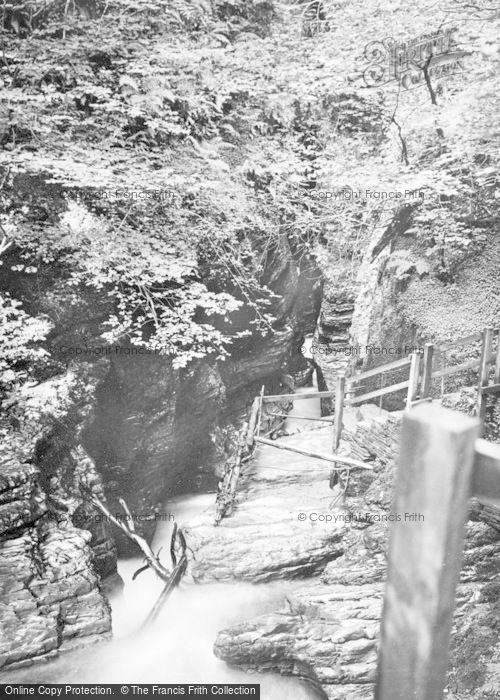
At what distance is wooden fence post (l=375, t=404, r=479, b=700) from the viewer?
74cm

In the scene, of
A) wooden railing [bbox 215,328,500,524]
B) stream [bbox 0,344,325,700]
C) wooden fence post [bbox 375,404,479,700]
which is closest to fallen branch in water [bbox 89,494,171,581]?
stream [bbox 0,344,325,700]

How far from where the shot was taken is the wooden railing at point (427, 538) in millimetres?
737

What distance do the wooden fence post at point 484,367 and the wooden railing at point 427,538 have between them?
4.26 metres

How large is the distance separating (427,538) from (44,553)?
18.3 ft

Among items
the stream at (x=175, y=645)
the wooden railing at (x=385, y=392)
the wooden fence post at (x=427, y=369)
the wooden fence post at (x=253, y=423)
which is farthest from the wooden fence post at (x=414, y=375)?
the stream at (x=175, y=645)

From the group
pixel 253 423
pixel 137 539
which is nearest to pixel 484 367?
pixel 253 423

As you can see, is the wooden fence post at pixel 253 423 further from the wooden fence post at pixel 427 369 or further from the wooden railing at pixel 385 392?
the wooden fence post at pixel 427 369

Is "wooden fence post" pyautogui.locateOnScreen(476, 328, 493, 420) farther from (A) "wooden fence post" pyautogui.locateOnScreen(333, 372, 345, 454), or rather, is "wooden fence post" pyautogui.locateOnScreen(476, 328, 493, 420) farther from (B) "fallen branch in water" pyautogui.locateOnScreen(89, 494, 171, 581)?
(B) "fallen branch in water" pyautogui.locateOnScreen(89, 494, 171, 581)

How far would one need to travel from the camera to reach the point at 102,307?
23.2 ft

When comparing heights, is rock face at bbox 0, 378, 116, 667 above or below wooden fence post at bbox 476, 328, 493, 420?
below

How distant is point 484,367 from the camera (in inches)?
181

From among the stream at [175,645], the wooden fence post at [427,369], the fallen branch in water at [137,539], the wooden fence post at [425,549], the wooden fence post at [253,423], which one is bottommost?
the stream at [175,645]

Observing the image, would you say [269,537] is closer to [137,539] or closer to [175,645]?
[175,645]

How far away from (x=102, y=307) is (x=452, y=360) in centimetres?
582
